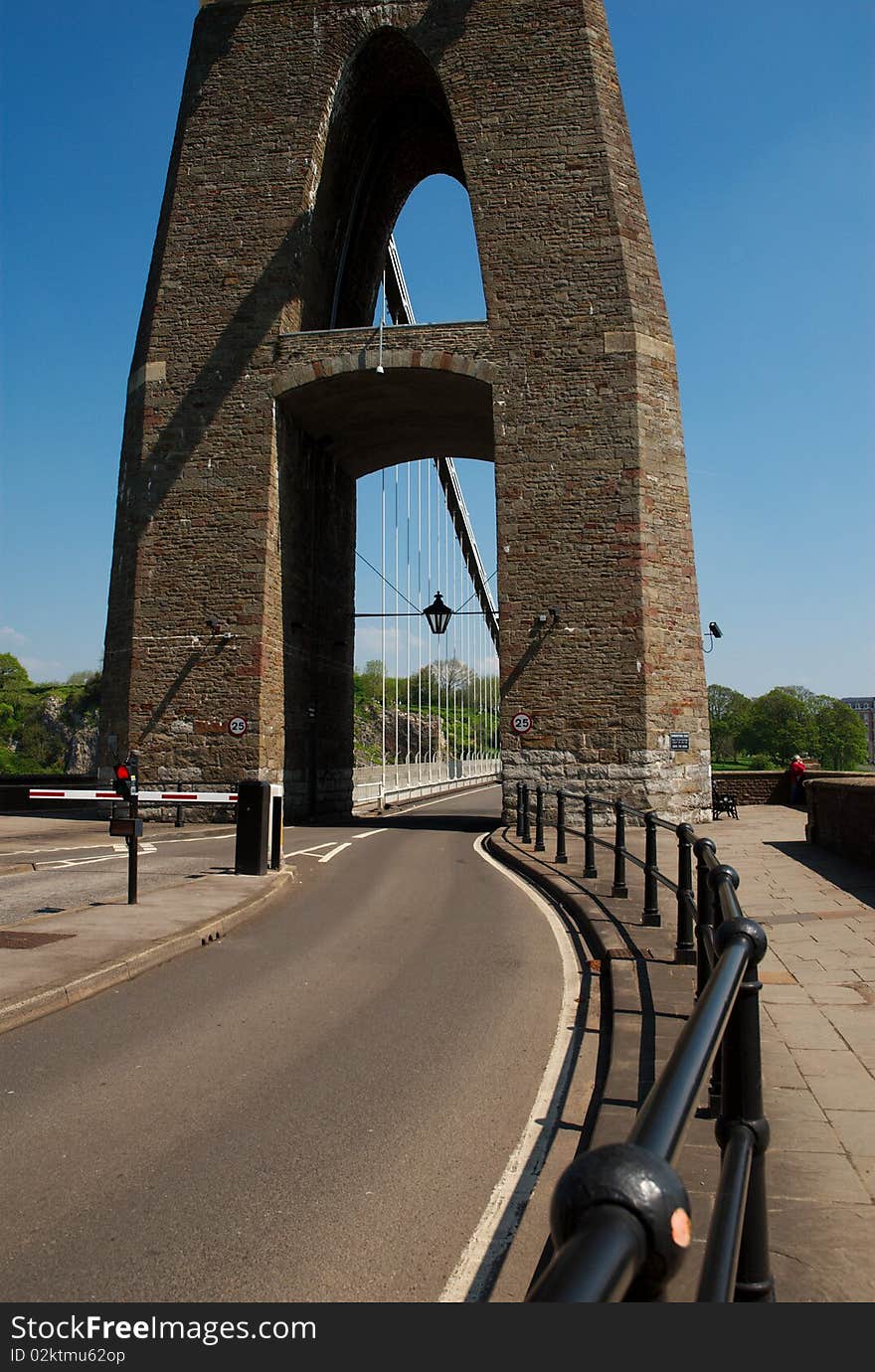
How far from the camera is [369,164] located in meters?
26.2

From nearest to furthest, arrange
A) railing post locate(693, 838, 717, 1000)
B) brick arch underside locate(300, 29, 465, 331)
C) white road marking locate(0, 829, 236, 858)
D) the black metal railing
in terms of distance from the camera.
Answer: the black metal railing, railing post locate(693, 838, 717, 1000), white road marking locate(0, 829, 236, 858), brick arch underside locate(300, 29, 465, 331)

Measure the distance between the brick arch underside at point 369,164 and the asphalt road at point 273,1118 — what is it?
19.0 meters

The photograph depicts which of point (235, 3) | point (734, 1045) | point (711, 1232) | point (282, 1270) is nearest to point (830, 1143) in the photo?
point (734, 1045)

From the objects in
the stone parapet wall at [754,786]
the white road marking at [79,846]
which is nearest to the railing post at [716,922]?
the white road marking at [79,846]

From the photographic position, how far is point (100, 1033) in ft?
16.7

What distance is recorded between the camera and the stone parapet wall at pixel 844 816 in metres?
10.8

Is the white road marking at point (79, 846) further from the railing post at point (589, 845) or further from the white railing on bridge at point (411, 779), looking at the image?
the white railing on bridge at point (411, 779)

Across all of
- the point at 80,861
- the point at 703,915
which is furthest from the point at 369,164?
the point at 703,915

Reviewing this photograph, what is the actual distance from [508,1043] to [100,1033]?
2076 millimetres

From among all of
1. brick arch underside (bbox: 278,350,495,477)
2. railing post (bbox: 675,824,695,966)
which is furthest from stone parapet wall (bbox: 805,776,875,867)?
brick arch underside (bbox: 278,350,495,477)

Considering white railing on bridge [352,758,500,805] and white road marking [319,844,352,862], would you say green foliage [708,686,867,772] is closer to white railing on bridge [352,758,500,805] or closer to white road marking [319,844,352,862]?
white railing on bridge [352,758,500,805]

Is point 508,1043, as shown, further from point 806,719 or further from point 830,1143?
point 806,719

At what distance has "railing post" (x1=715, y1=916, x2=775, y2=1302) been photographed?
1.88 metres

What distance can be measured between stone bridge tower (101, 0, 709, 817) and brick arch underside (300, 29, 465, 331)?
229 millimetres
